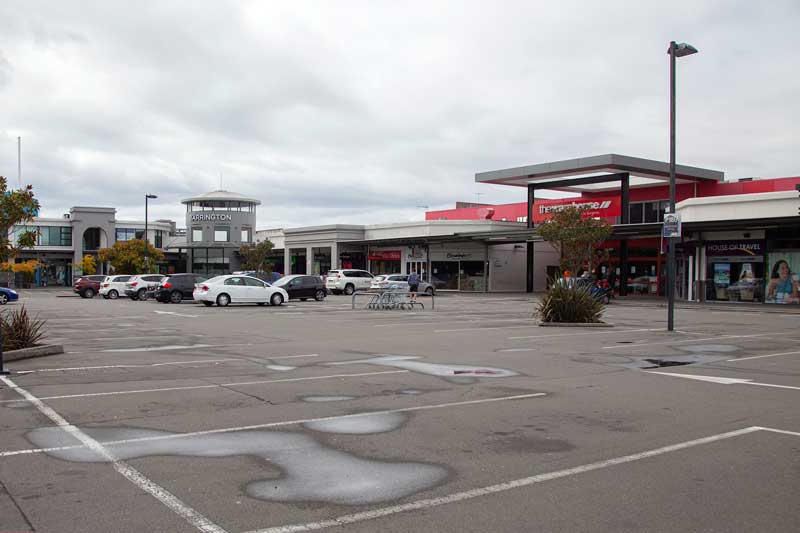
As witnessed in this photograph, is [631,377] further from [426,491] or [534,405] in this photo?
[426,491]

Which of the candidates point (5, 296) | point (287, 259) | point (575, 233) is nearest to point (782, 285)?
point (575, 233)

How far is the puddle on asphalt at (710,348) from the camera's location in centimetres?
1485

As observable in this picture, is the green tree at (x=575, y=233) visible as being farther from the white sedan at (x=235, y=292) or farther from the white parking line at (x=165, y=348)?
the white parking line at (x=165, y=348)

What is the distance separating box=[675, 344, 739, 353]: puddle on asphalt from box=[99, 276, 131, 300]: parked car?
36.4 meters

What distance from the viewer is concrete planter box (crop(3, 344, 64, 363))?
40.4 feet

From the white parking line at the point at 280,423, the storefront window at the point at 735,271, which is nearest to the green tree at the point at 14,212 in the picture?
the white parking line at the point at 280,423

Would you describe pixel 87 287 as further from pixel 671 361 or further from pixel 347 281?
pixel 671 361

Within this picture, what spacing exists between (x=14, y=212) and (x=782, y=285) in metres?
34.6

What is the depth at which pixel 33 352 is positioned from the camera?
41.9 feet

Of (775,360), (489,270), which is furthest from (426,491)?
(489,270)

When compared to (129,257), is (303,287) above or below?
below

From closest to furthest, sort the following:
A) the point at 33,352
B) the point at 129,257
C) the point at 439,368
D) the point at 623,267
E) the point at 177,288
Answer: the point at 439,368 < the point at 33,352 < the point at 177,288 < the point at 623,267 < the point at 129,257

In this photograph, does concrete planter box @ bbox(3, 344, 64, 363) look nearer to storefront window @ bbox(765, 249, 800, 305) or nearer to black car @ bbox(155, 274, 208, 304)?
black car @ bbox(155, 274, 208, 304)

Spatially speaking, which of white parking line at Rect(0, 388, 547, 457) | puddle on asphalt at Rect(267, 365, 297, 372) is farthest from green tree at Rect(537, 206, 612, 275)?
white parking line at Rect(0, 388, 547, 457)
